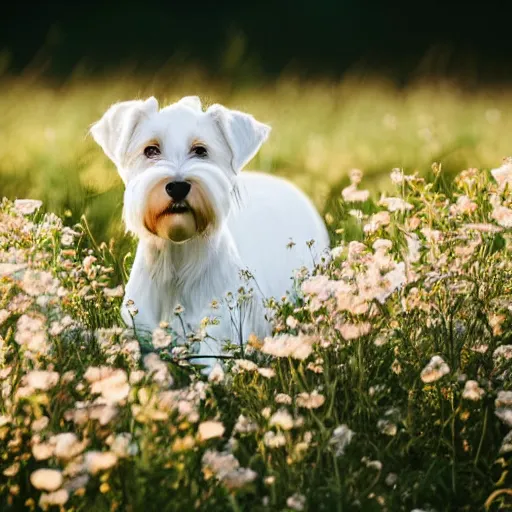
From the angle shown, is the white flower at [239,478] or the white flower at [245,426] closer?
the white flower at [239,478]

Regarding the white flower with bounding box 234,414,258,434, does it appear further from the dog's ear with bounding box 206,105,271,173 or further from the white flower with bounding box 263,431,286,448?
the dog's ear with bounding box 206,105,271,173

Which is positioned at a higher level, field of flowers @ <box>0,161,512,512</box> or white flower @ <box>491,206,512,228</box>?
white flower @ <box>491,206,512,228</box>

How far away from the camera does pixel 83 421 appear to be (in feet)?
7.68

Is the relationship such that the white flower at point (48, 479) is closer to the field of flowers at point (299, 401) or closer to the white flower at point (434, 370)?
the field of flowers at point (299, 401)

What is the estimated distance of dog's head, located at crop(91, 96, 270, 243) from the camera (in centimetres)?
351

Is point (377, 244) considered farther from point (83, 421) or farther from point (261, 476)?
point (83, 421)

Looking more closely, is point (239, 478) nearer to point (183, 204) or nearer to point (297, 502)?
point (297, 502)

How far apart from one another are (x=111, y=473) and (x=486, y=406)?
1210 mm

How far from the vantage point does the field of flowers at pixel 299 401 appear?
2316 mm

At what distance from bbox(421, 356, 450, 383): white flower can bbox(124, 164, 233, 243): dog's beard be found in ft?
4.10

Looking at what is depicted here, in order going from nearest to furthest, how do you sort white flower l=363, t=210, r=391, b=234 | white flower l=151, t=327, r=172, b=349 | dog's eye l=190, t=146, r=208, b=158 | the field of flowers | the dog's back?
the field of flowers, white flower l=151, t=327, r=172, b=349, white flower l=363, t=210, r=391, b=234, dog's eye l=190, t=146, r=208, b=158, the dog's back

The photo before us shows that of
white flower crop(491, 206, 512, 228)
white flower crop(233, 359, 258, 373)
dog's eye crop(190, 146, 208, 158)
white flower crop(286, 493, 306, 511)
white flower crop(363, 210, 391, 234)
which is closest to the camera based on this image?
white flower crop(286, 493, 306, 511)

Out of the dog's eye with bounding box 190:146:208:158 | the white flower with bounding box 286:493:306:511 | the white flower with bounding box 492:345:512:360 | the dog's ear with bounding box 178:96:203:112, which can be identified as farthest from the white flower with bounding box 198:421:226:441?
the dog's ear with bounding box 178:96:203:112

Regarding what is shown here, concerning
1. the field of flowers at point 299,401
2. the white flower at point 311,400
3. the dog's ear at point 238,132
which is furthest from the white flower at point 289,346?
the dog's ear at point 238,132
